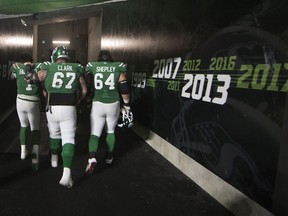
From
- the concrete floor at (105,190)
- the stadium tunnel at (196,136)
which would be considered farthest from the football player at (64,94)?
the stadium tunnel at (196,136)

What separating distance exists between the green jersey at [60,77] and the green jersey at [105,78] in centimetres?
55

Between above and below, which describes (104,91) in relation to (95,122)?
above

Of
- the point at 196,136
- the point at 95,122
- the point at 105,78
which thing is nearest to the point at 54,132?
the point at 95,122

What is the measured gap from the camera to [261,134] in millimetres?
2633

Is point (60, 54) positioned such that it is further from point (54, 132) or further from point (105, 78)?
point (54, 132)

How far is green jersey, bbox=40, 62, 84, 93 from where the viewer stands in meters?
3.51

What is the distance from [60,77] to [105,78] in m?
0.77

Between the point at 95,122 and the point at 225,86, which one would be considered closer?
the point at 225,86

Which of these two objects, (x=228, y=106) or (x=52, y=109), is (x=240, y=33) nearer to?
(x=228, y=106)

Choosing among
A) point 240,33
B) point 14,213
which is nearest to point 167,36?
point 240,33

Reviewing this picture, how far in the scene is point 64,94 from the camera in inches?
140

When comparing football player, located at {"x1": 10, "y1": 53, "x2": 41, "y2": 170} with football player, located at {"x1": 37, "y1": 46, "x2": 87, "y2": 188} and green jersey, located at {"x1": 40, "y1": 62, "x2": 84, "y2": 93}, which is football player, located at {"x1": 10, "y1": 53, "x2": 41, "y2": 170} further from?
green jersey, located at {"x1": 40, "y1": 62, "x2": 84, "y2": 93}

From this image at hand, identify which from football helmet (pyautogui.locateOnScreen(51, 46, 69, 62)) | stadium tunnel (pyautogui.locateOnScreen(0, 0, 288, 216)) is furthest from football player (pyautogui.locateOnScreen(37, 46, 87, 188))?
stadium tunnel (pyautogui.locateOnScreen(0, 0, 288, 216))

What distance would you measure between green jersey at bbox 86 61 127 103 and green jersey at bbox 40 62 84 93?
0.55 m
